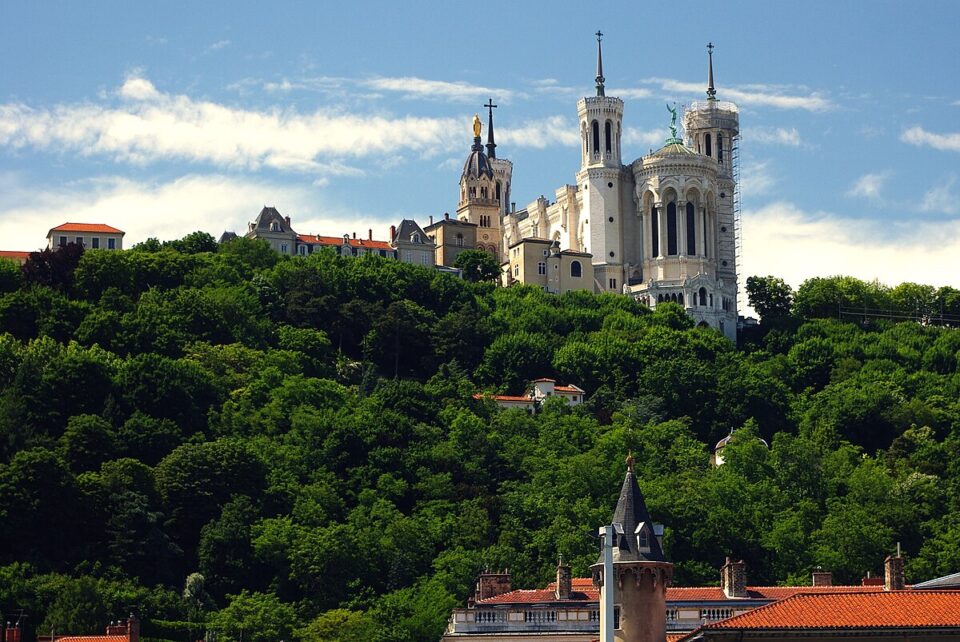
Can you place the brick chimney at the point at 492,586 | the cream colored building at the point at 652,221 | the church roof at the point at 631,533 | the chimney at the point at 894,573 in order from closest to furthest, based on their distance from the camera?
the church roof at the point at 631,533
the chimney at the point at 894,573
the brick chimney at the point at 492,586
the cream colored building at the point at 652,221

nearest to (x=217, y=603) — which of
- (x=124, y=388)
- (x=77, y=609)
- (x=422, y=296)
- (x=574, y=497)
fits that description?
(x=77, y=609)

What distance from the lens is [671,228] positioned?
162 m

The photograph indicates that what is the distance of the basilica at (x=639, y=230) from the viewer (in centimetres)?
16025

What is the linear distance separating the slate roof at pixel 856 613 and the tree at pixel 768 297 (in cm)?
11721

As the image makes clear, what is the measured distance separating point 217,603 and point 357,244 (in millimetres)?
81097

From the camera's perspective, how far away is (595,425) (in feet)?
400

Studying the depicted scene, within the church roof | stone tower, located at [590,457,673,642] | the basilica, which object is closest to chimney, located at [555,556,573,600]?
the church roof

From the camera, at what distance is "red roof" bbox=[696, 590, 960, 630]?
46844 millimetres

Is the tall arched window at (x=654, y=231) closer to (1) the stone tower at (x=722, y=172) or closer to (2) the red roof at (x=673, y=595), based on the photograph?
(1) the stone tower at (x=722, y=172)

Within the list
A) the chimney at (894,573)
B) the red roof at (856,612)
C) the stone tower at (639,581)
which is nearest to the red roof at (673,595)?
the chimney at (894,573)

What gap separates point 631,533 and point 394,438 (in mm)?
64297

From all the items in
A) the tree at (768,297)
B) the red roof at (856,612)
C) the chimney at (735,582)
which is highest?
the tree at (768,297)

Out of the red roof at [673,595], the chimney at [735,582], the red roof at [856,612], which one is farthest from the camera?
the chimney at [735,582]

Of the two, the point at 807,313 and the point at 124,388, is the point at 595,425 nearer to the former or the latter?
the point at 124,388
